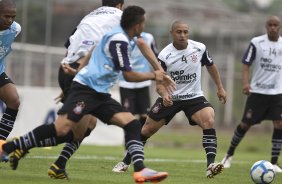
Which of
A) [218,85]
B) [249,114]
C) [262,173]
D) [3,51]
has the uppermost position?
[3,51]

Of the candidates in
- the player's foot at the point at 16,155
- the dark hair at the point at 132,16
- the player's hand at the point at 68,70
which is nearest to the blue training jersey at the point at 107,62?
the dark hair at the point at 132,16

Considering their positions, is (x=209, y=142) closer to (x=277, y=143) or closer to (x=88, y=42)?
(x=88, y=42)

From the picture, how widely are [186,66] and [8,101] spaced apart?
2801 millimetres

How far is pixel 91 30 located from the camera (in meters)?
12.1

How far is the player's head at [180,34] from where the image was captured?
13273 millimetres

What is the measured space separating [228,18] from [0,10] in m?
29.5

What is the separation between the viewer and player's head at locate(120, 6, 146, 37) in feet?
34.1

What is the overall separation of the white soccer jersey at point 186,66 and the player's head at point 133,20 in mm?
2963

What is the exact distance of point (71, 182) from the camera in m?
11.0

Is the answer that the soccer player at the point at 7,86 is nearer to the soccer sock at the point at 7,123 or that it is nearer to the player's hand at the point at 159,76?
the soccer sock at the point at 7,123

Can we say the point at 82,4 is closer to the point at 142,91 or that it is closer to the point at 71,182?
the point at 142,91

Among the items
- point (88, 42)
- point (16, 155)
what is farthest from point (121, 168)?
point (16, 155)

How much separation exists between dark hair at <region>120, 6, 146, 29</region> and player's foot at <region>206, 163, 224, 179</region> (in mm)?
2831

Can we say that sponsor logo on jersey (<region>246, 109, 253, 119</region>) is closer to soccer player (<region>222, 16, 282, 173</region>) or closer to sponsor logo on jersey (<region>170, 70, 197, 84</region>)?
soccer player (<region>222, 16, 282, 173</region>)
